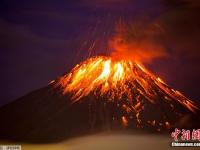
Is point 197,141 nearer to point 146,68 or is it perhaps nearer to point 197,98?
point 197,98

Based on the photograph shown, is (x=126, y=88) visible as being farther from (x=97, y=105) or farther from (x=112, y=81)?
(x=97, y=105)

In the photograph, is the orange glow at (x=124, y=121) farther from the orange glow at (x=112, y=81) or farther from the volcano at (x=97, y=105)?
the orange glow at (x=112, y=81)

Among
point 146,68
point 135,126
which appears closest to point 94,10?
point 146,68

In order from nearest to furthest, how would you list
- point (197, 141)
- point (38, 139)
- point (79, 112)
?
point (197, 141) < point (38, 139) < point (79, 112)

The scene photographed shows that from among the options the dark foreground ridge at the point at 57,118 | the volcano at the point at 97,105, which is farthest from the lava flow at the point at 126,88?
the dark foreground ridge at the point at 57,118

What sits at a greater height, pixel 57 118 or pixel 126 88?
pixel 126 88

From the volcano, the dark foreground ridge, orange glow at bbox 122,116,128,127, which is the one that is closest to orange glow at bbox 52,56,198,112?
the volcano

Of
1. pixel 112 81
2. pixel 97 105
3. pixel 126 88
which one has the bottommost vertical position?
pixel 97 105

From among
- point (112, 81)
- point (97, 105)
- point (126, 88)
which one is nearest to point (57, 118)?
point (97, 105)

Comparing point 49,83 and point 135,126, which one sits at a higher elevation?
point 49,83
